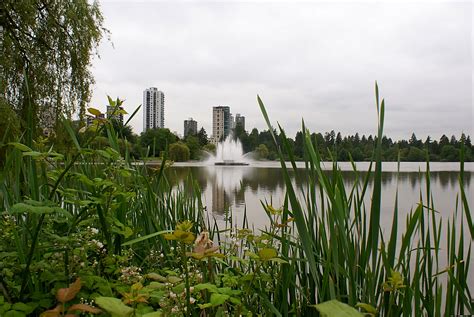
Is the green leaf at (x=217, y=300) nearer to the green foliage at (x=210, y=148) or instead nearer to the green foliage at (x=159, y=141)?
the green foliage at (x=159, y=141)

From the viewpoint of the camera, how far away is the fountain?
25844 millimetres

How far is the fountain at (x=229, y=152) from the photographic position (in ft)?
84.8

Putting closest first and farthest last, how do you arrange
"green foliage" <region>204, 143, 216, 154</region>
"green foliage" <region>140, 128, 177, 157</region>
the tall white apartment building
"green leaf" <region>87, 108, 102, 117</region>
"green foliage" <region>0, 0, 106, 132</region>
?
"green leaf" <region>87, 108, 102, 117</region> < "green foliage" <region>140, 128, 177, 157</region> < "green foliage" <region>0, 0, 106, 132</region> < the tall white apartment building < "green foliage" <region>204, 143, 216, 154</region>

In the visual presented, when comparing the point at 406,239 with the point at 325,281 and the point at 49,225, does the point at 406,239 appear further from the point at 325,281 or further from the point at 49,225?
the point at 49,225

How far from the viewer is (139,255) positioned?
125 cm

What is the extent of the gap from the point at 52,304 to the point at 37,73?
239 inches

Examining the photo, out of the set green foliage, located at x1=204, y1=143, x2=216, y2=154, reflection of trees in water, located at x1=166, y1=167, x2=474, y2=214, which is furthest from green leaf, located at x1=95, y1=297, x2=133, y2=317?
green foliage, located at x1=204, y1=143, x2=216, y2=154

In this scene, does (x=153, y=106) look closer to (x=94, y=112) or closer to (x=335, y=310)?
(x=94, y=112)

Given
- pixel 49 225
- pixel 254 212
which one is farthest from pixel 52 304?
pixel 254 212

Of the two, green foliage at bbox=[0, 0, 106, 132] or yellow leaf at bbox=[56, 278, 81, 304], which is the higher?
green foliage at bbox=[0, 0, 106, 132]

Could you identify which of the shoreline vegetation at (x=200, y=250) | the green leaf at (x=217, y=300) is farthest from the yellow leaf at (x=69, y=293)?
the green leaf at (x=217, y=300)

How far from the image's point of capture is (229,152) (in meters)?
26.3

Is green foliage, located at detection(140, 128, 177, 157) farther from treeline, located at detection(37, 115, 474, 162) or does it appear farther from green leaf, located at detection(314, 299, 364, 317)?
green leaf, located at detection(314, 299, 364, 317)

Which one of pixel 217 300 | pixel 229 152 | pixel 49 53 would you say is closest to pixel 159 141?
pixel 217 300
